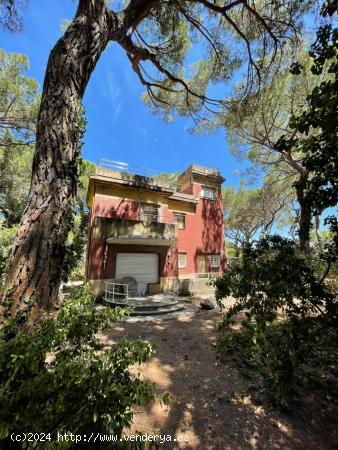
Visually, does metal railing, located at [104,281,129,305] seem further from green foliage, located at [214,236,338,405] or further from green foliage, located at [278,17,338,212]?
green foliage, located at [278,17,338,212]

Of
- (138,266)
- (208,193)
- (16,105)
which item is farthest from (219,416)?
(16,105)

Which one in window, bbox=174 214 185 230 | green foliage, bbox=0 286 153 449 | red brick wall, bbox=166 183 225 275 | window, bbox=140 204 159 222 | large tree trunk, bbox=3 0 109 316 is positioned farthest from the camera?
window, bbox=174 214 185 230

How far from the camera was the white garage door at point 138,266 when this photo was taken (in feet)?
37.5

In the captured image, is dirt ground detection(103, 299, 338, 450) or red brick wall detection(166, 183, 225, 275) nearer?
dirt ground detection(103, 299, 338, 450)

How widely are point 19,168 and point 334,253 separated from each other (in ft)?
60.7

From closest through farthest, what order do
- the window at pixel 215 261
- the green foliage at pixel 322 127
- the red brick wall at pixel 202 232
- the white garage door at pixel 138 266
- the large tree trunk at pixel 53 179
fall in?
the large tree trunk at pixel 53 179, the green foliage at pixel 322 127, the white garage door at pixel 138 266, the red brick wall at pixel 202 232, the window at pixel 215 261

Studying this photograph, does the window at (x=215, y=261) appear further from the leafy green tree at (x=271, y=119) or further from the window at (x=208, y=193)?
the leafy green tree at (x=271, y=119)

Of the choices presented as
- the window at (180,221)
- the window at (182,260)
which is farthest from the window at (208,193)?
the window at (182,260)

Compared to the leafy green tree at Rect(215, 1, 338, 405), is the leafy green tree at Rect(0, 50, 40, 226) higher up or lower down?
higher up

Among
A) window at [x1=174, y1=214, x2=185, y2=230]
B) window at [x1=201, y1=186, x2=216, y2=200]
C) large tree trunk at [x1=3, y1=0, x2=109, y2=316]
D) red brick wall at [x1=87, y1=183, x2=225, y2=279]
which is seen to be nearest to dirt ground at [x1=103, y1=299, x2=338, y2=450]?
large tree trunk at [x1=3, y1=0, x2=109, y2=316]

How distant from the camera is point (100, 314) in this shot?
7.79 feet

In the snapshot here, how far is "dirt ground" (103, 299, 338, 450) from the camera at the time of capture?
2875mm

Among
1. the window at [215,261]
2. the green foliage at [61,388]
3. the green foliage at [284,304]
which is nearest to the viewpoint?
the green foliage at [61,388]

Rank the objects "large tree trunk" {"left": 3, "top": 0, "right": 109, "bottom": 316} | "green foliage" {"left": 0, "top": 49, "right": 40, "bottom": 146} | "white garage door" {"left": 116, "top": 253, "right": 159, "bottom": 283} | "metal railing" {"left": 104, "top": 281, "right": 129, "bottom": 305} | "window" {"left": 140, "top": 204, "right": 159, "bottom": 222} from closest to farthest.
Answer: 1. "large tree trunk" {"left": 3, "top": 0, "right": 109, "bottom": 316}
2. "metal railing" {"left": 104, "top": 281, "right": 129, "bottom": 305}
3. "green foliage" {"left": 0, "top": 49, "right": 40, "bottom": 146}
4. "white garage door" {"left": 116, "top": 253, "right": 159, "bottom": 283}
5. "window" {"left": 140, "top": 204, "right": 159, "bottom": 222}
